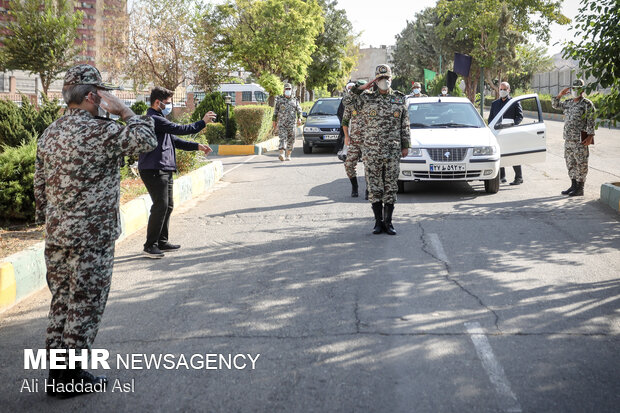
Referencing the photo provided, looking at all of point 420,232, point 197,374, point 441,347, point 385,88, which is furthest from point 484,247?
point 197,374

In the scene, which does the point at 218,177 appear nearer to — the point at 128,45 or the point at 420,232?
the point at 420,232

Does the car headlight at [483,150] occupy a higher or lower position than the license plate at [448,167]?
higher

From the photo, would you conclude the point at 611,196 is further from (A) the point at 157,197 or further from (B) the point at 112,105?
(B) the point at 112,105

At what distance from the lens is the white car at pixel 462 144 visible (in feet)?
36.0

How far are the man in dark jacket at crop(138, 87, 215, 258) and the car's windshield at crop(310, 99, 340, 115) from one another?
14.9 metres

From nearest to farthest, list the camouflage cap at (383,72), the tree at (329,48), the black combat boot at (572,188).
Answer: the camouflage cap at (383,72) → the black combat boot at (572,188) → the tree at (329,48)

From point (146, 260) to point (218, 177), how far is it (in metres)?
7.26

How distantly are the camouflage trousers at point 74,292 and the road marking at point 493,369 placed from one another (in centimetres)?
243

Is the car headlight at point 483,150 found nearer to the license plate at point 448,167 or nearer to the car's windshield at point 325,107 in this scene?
the license plate at point 448,167

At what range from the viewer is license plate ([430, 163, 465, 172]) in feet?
35.9

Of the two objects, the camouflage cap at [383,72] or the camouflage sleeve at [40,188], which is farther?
the camouflage cap at [383,72]

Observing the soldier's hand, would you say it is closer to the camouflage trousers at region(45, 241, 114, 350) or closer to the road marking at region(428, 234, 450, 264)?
the camouflage trousers at region(45, 241, 114, 350)

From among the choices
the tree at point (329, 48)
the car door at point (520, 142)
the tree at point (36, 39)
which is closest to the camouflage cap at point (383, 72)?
the car door at point (520, 142)

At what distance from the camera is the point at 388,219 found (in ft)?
26.9
